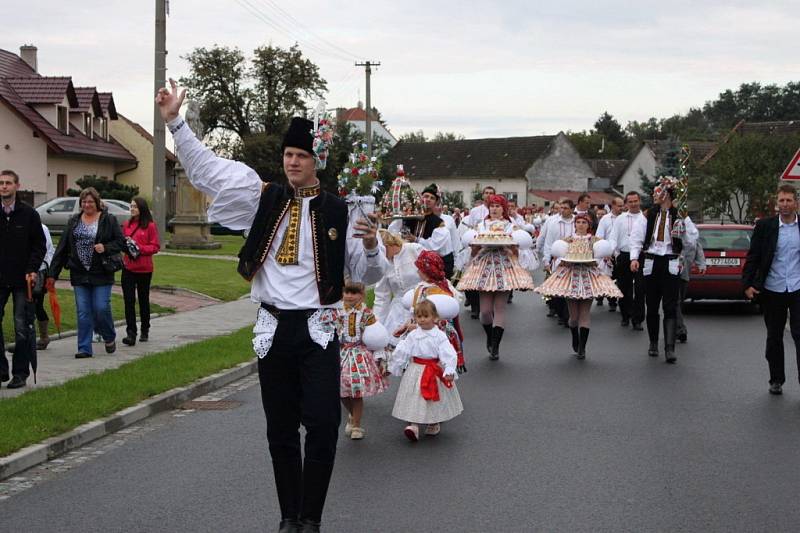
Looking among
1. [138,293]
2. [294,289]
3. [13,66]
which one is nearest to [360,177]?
[294,289]

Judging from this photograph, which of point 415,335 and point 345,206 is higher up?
point 345,206

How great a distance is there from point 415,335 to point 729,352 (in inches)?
261

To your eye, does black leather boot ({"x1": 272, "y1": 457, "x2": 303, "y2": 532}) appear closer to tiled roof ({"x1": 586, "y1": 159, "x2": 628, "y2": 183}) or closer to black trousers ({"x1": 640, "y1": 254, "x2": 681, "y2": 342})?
black trousers ({"x1": 640, "y1": 254, "x2": 681, "y2": 342})

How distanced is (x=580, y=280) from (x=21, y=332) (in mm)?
6942

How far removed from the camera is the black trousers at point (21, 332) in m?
10.4

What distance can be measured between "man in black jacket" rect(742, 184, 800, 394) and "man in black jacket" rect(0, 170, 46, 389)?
6.87 m

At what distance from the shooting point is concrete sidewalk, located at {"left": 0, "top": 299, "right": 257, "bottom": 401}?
449 inches

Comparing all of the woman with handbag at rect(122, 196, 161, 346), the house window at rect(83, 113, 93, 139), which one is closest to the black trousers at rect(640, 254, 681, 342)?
the woman with handbag at rect(122, 196, 161, 346)

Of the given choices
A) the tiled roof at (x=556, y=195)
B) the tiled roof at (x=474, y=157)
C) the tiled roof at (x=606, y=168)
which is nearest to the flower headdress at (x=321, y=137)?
the tiled roof at (x=556, y=195)

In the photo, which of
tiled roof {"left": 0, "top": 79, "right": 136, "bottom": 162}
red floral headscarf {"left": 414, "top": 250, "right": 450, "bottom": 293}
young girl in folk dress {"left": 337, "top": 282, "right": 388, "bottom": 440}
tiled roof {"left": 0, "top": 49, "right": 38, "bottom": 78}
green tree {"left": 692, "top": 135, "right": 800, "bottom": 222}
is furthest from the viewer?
tiled roof {"left": 0, "top": 49, "right": 38, "bottom": 78}

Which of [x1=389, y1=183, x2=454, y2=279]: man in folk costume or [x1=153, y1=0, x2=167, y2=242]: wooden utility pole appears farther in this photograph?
[x1=153, y1=0, x2=167, y2=242]: wooden utility pole

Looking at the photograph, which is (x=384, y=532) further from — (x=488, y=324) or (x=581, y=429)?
(x=488, y=324)

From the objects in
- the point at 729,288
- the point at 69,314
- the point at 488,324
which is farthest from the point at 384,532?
the point at 729,288

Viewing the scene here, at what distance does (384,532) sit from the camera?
6.00m
